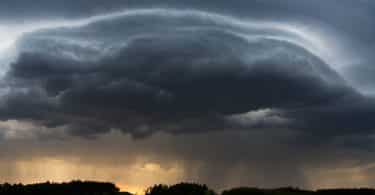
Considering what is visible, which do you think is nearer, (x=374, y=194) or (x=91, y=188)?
(x=374, y=194)

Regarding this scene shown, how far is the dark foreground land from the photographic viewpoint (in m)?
74.7

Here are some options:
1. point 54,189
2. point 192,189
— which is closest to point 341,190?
point 192,189

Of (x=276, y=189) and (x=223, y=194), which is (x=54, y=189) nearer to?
(x=223, y=194)

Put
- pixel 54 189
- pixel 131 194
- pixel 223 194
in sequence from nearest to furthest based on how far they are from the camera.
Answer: pixel 223 194 → pixel 131 194 → pixel 54 189

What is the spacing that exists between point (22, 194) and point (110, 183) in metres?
12.2

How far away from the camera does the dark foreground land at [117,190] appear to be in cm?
7469

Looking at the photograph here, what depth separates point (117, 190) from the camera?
82000 millimetres

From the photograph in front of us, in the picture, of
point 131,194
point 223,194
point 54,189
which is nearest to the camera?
point 223,194

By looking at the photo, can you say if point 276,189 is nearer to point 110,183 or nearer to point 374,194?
point 374,194

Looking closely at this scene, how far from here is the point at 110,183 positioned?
270 ft

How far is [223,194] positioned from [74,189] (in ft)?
71.9

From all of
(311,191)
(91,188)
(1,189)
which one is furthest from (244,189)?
(1,189)

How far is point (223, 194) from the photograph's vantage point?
73.7m

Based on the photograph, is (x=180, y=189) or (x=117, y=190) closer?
(x=180, y=189)
